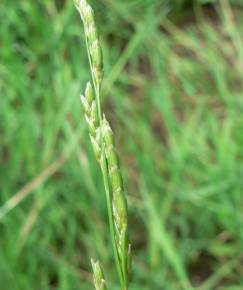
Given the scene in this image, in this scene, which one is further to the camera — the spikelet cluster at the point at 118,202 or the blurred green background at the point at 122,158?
the blurred green background at the point at 122,158

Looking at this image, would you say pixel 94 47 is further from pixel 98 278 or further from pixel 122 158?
pixel 122 158

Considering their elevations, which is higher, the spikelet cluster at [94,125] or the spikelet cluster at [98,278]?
the spikelet cluster at [94,125]

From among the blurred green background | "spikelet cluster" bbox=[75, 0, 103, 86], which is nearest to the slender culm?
"spikelet cluster" bbox=[75, 0, 103, 86]

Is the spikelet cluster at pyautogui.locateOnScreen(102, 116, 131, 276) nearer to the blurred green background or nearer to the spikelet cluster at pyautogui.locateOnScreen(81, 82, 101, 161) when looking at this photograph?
the spikelet cluster at pyautogui.locateOnScreen(81, 82, 101, 161)

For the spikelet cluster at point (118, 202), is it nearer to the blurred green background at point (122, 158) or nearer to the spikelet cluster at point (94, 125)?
the spikelet cluster at point (94, 125)

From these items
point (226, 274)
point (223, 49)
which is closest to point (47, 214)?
point (226, 274)

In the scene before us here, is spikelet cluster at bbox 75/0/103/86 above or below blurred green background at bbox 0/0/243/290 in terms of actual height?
above

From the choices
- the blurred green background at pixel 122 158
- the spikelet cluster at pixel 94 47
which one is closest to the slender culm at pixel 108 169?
the spikelet cluster at pixel 94 47
